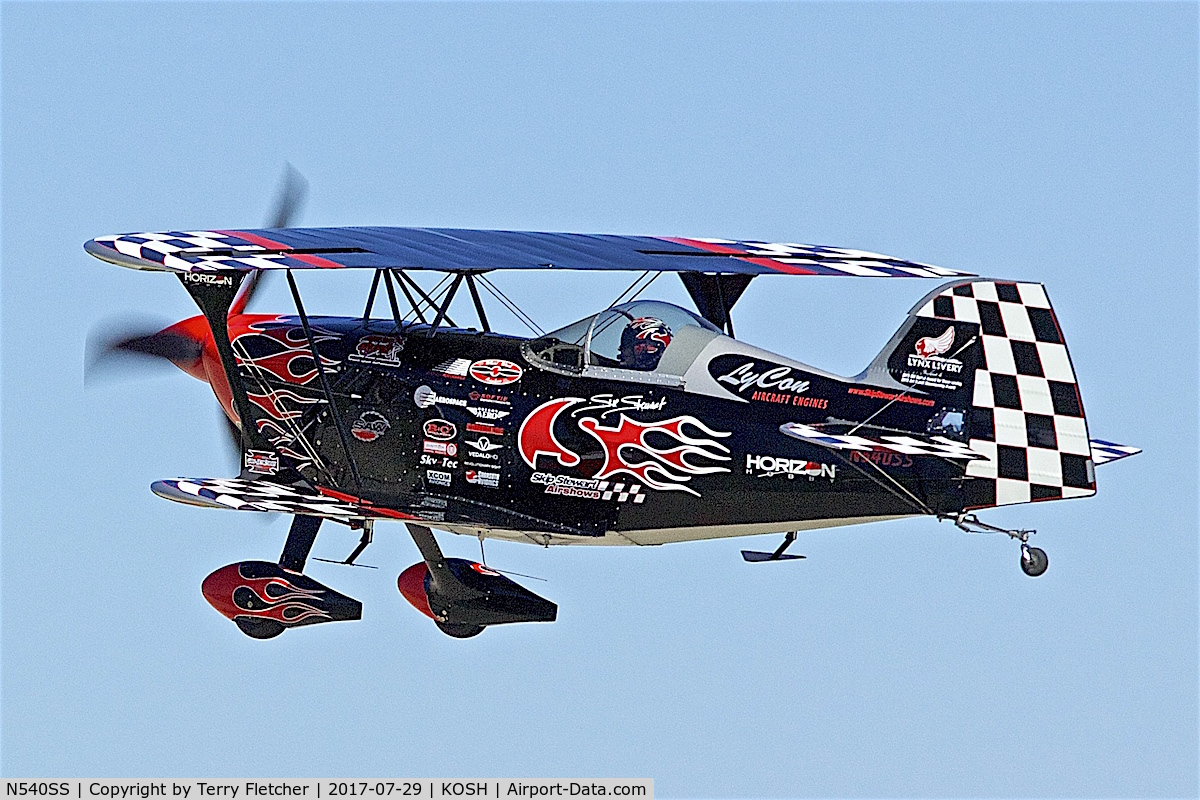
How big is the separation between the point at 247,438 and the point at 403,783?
3.31 m

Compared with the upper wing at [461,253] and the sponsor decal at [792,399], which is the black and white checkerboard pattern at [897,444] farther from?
the upper wing at [461,253]

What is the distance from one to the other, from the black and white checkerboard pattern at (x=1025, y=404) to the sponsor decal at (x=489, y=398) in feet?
10.7

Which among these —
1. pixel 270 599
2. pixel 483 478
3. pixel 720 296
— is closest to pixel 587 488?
pixel 483 478

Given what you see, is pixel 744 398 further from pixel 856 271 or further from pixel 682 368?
pixel 856 271

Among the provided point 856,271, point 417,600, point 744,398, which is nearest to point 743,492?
point 744,398

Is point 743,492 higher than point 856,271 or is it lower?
lower

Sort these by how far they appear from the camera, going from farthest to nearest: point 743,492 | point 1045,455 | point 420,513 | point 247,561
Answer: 1. point 247,561
2. point 420,513
3. point 743,492
4. point 1045,455

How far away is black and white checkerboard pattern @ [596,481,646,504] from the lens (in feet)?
53.8

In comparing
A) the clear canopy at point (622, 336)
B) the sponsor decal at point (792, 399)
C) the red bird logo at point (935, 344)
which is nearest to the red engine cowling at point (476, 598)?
the clear canopy at point (622, 336)

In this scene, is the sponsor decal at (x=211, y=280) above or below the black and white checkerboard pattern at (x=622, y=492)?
above

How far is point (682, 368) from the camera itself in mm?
16312

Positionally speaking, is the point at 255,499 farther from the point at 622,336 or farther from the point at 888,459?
the point at 888,459

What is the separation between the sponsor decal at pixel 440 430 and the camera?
17047 mm

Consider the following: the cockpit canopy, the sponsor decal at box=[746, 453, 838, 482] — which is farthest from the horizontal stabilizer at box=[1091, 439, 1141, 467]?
the cockpit canopy
